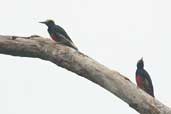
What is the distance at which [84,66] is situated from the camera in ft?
27.3

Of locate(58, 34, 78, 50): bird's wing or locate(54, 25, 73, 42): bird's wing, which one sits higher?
locate(54, 25, 73, 42): bird's wing

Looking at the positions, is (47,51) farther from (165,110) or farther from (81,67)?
(165,110)

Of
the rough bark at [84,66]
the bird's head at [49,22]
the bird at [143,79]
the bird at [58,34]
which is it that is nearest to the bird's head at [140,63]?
the bird at [143,79]

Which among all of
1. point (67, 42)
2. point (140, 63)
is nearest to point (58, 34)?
point (67, 42)

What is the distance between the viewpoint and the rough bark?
305 inches

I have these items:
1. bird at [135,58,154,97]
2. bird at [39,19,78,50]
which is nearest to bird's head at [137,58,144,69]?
bird at [135,58,154,97]

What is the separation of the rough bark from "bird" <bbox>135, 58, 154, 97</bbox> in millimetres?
1019

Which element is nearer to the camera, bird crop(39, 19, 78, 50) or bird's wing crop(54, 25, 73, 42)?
bird crop(39, 19, 78, 50)

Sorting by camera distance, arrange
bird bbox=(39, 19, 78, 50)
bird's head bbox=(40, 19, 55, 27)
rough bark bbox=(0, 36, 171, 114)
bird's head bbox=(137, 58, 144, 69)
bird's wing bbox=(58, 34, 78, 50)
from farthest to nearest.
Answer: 1. bird's head bbox=(40, 19, 55, 27)
2. bird's head bbox=(137, 58, 144, 69)
3. bird bbox=(39, 19, 78, 50)
4. bird's wing bbox=(58, 34, 78, 50)
5. rough bark bbox=(0, 36, 171, 114)

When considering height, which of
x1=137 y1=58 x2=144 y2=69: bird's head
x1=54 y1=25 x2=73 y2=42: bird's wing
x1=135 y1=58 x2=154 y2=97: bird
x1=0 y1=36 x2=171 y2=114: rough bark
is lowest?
x1=135 y1=58 x2=154 y2=97: bird

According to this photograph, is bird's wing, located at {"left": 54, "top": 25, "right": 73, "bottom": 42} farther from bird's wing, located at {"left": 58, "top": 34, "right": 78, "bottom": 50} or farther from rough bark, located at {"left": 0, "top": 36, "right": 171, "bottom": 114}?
rough bark, located at {"left": 0, "top": 36, "right": 171, "bottom": 114}

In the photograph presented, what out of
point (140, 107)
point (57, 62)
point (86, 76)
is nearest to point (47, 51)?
point (57, 62)

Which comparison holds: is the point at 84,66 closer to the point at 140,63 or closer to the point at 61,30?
the point at 61,30

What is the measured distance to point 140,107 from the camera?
7.74 metres
